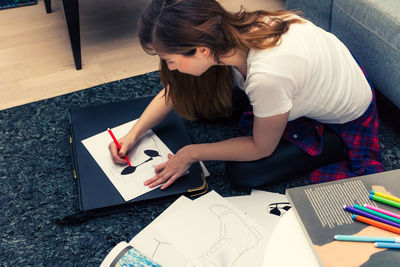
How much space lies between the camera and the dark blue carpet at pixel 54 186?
→ 3.76 feet

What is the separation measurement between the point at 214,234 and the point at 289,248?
43 cm

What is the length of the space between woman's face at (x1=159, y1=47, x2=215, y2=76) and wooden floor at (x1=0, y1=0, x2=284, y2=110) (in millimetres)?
800

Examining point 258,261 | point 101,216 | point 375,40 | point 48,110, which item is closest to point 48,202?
point 101,216

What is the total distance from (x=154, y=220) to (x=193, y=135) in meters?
0.37

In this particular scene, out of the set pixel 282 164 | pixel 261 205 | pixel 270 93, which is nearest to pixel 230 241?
pixel 261 205

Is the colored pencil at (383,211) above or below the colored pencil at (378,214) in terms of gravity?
above

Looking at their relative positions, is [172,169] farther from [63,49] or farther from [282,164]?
[63,49]

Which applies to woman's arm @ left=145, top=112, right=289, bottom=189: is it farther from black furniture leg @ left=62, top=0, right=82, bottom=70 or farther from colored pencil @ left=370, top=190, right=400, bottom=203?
black furniture leg @ left=62, top=0, right=82, bottom=70

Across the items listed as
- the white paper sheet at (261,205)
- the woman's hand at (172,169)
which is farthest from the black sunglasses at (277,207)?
the woman's hand at (172,169)

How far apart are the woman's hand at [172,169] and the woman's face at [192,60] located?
0.26 m

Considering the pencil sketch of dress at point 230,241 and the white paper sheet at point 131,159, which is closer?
the pencil sketch of dress at point 230,241

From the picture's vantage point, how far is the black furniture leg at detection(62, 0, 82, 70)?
63.3 inches

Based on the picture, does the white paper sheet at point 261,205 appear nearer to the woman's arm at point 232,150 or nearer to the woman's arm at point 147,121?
the woman's arm at point 232,150

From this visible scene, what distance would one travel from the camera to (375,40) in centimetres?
131
